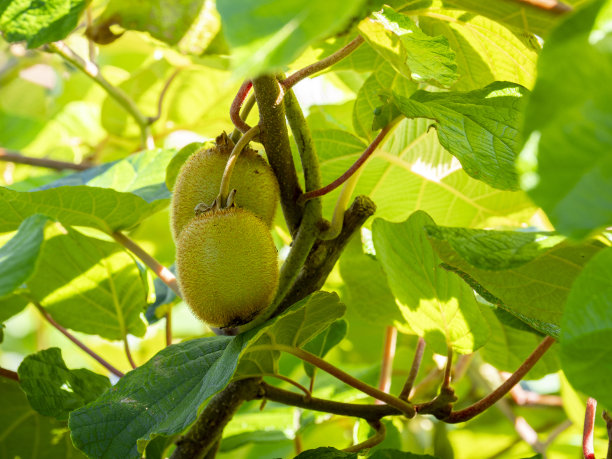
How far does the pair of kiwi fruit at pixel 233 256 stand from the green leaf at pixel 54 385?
0.25 metres

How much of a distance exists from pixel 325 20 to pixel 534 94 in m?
0.10

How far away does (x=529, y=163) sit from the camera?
31 cm

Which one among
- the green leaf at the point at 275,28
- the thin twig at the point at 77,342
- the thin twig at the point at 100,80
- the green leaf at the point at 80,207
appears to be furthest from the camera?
the thin twig at the point at 100,80

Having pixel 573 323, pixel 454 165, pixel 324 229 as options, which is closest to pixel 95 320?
pixel 324 229

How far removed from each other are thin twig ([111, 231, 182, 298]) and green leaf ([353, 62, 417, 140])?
28cm

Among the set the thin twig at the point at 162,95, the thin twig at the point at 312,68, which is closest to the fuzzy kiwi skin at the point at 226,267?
the thin twig at the point at 312,68

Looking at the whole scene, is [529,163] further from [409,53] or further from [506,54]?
[506,54]

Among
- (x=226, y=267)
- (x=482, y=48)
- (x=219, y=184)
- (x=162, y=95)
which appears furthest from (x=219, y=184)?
(x=162, y=95)

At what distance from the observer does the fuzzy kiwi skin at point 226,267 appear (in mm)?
615

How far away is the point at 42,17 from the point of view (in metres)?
0.61

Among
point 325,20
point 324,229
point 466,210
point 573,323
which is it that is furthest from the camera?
point 466,210

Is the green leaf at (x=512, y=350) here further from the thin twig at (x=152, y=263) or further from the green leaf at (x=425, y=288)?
the thin twig at (x=152, y=263)

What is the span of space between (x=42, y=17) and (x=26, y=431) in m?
0.53

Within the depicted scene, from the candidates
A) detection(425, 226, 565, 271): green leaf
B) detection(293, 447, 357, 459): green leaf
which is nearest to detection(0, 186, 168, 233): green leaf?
detection(293, 447, 357, 459): green leaf
